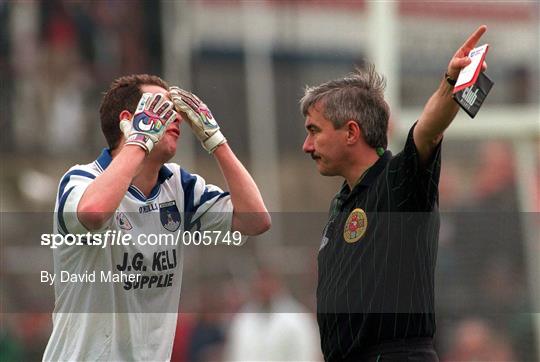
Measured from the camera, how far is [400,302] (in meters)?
4.65

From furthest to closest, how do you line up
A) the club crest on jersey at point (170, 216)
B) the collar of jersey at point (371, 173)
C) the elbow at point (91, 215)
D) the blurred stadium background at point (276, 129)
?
the blurred stadium background at point (276, 129), the club crest on jersey at point (170, 216), the collar of jersey at point (371, 173), the elbow at point (91, 215)

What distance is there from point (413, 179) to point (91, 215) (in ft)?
4.30

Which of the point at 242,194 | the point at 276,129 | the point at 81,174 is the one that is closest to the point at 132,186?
the point at 81,174

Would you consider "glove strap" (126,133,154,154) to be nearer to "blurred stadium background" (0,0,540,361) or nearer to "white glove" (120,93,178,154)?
"white glove" (120,93,178,154)

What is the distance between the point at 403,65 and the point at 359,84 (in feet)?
15.3

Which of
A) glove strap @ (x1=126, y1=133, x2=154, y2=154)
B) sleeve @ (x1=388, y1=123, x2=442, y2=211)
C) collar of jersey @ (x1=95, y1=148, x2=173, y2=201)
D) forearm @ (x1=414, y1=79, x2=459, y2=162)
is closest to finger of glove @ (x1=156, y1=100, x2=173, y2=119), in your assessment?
glove strap @ (x1=126, y1=133, x2=154, y2=154)

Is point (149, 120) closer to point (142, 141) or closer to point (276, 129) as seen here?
point (142, 141)

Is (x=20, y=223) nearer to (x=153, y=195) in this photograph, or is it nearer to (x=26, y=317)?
(x=26, y=317)

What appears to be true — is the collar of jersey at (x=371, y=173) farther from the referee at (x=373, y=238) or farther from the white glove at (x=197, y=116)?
the white glove at (x=197, y=116)

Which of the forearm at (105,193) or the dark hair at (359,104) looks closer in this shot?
the forearm at (105,193)

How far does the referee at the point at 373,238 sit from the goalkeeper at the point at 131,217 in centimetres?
46

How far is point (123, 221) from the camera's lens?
4863mm

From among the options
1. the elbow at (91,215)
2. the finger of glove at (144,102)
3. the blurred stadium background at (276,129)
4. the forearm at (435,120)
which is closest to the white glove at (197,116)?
the finger of glove at (144,102)

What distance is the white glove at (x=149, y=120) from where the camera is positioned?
4723 mm
